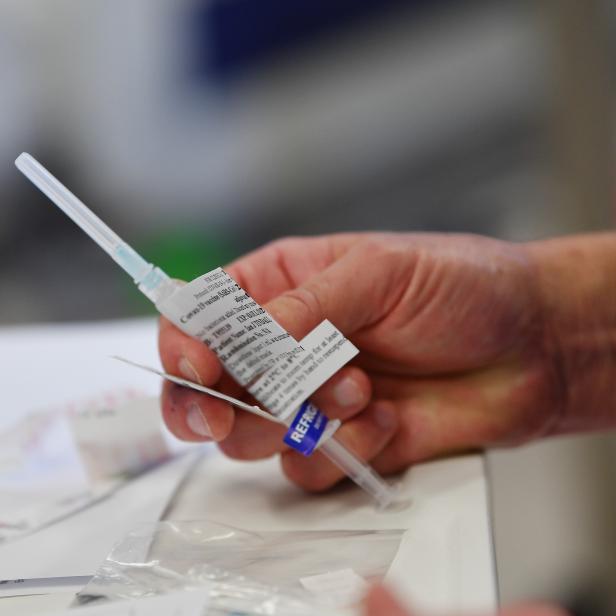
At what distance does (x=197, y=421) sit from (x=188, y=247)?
2.00 meters

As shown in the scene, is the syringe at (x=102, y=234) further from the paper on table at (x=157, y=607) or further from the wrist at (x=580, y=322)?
the wrist at (x=580, y=322)

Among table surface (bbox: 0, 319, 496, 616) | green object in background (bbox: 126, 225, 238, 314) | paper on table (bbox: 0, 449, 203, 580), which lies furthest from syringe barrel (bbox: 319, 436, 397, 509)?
green object in background (bbox: 126, 225, 238, 314)

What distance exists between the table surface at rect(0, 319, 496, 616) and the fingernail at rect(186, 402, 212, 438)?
0.06m

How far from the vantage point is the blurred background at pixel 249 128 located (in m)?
2.22

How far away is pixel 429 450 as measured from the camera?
59cm

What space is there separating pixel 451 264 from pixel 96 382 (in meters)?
0.38

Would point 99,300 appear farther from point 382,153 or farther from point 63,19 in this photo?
point 63,19

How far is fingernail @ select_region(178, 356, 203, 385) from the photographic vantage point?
48 cm

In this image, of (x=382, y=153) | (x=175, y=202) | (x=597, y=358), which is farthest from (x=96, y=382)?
(x=175, y=202)

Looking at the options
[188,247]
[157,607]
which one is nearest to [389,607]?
[157,607]

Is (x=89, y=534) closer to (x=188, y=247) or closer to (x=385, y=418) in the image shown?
(x=385, y=418)

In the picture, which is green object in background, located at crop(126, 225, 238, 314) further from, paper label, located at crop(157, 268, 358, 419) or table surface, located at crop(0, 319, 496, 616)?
paper label, located at crop(157, 268, 358, 419)

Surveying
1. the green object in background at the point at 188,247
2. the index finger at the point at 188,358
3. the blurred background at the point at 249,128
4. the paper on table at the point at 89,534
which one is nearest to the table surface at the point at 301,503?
the paper on table at the point at 89,534

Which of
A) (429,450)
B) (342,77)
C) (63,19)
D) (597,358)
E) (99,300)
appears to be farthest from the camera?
(63,19)
